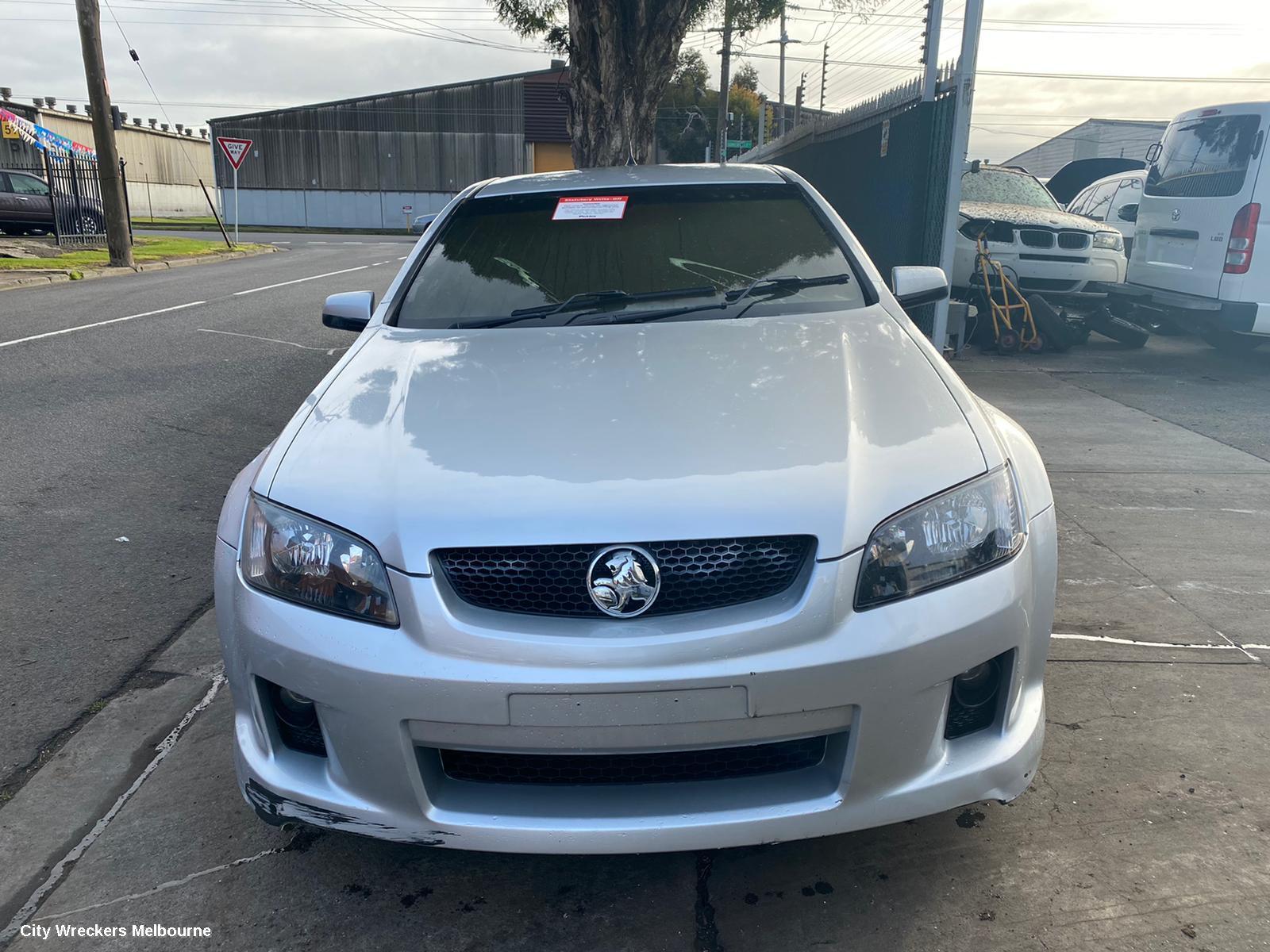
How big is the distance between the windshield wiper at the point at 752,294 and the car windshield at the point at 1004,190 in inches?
360

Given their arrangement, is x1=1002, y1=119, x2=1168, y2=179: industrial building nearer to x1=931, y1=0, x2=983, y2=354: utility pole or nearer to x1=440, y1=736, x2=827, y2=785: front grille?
x1=931, y1=0, x2=983, y2=354: utility pole

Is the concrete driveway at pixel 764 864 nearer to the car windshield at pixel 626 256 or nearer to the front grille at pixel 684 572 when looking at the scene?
the front grille at pixel 684 572

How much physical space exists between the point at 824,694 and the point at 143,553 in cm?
355

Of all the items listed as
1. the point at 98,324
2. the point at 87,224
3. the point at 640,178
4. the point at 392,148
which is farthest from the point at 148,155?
the point at 640,178

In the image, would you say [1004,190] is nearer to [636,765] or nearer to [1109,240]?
[1109,240]

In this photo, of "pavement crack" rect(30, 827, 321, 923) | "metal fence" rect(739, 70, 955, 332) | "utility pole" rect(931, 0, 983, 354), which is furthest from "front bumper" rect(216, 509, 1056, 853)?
"metal fence" rect(739, 70, 955, 332)

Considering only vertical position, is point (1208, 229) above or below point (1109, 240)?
above

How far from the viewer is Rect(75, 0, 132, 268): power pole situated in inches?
715

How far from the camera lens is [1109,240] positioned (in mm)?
10672

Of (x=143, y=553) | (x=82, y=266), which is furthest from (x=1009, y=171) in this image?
(x=82, y=266)

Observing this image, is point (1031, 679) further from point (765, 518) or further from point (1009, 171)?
point (1009, 171)

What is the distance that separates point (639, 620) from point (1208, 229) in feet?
30.5

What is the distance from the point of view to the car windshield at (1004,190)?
11.6 metres

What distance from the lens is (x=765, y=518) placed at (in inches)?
78.5
